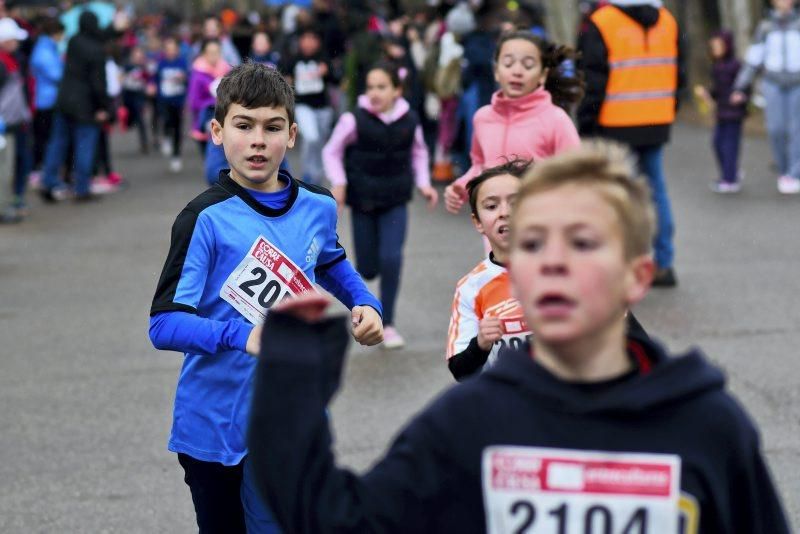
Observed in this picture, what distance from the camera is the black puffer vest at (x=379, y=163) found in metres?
8.13

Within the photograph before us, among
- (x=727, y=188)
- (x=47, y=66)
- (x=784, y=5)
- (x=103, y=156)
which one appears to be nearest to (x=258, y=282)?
(x=784, y=5)

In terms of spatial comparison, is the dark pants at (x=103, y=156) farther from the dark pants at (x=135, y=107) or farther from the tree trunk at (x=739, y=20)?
the tree trunk at (x=739, y=20)

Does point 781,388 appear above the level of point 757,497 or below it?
below

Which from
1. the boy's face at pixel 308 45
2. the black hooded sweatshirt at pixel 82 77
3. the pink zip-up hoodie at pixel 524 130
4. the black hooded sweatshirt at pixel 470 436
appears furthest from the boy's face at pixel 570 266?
the black hooded sweatshirt at pixel 82 77

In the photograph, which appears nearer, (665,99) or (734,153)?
(665,99)

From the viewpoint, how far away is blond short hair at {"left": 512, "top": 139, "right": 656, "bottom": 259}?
2062 mm

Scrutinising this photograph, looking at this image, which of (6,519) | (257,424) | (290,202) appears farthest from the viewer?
(6,519)

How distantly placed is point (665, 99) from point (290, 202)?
5.62 meters

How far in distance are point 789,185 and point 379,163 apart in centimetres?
650

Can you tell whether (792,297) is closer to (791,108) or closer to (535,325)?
(791,108)

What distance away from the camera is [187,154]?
20672mm

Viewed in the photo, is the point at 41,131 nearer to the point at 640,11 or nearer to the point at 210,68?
Answer: the point at 210,68

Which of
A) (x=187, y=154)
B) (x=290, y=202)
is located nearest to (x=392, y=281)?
(x=290, y=202)

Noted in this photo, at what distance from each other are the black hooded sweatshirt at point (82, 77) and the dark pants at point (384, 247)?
7.01m
